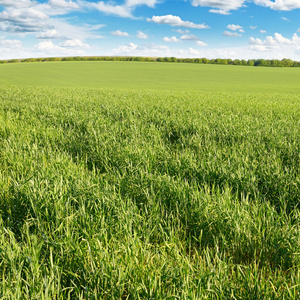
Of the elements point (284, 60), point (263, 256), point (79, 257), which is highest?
point (284, 60)

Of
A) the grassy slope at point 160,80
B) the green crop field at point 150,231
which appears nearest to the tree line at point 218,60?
the grassy slope at point 160,80

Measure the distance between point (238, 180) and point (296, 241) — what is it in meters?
1.41

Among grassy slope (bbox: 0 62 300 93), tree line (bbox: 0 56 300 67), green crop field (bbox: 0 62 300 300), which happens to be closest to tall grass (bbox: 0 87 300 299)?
green crop field (bbox: 0 62 300 300)

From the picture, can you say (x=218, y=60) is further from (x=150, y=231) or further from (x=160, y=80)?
(x=150, y=231)

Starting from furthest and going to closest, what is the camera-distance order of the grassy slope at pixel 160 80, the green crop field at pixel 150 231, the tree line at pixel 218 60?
1. the tree line at pixel 218 60
2. the grassy slope at pixel 160 80
3. the green crop field at pixel 150 231

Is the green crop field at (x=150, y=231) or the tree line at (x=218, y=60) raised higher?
the tree line at (x=218, y=60)

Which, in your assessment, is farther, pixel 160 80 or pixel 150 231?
pixel 160 80

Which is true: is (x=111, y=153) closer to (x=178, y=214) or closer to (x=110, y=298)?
(x=178, y=214)

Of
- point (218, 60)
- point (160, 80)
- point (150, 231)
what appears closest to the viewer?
point (150, 231)

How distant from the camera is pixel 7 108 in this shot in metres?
10.8

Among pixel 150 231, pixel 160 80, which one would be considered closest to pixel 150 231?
pixel 150 231

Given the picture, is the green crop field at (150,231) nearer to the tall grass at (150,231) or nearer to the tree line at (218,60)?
the tall grass at (150,231)

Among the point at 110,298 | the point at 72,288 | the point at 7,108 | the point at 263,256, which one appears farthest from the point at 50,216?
the point at 7,108

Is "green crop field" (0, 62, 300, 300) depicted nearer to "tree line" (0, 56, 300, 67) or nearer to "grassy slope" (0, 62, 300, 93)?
"grassy slope" (0, 62, 300, 93)
